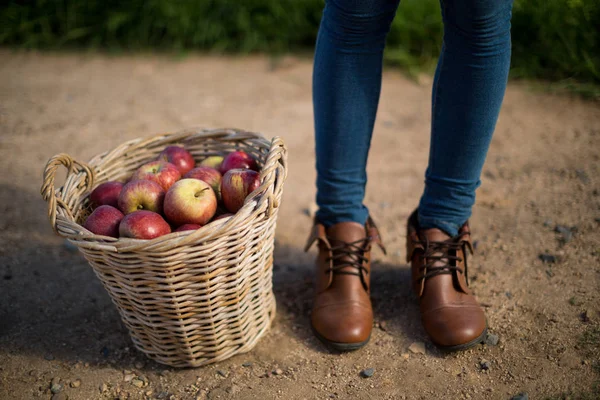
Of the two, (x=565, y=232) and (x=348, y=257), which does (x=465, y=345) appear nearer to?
(x=348, y=257)

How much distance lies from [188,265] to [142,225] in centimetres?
20

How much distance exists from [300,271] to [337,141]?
2.08ft

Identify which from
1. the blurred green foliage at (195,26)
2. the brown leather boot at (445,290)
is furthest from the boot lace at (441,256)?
the blurred green foliage at (195,26)

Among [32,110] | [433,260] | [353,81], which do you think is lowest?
[32,110]

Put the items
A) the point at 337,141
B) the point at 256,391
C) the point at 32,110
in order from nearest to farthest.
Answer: the point at 256,391 → the point at 337,141 → the point at 32,110

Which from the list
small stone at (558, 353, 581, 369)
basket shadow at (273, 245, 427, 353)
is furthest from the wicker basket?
small stone at (558, 353, 581, 369)

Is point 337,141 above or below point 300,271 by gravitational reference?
above

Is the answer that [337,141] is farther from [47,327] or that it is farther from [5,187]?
[5,187]

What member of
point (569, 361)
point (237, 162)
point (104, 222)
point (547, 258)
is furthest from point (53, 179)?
point (547, 258)

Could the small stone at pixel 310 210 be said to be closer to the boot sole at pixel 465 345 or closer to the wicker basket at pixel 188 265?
the wicker basket at pixel 188 265

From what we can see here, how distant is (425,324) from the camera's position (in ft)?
5.19

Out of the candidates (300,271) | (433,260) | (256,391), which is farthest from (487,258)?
(256,391)

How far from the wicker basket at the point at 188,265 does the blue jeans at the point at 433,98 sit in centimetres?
22

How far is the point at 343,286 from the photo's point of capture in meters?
1.64
